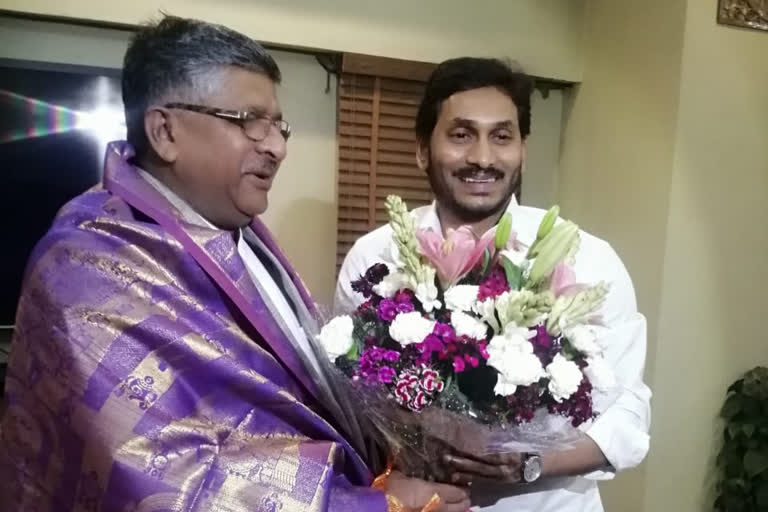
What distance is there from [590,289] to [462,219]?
0.55 meters

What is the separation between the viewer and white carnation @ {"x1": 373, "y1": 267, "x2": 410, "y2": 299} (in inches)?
34.4

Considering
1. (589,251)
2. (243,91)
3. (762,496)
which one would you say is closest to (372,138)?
(589,251)

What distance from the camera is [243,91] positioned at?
1.00 meters

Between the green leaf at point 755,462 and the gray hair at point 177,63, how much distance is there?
215cm

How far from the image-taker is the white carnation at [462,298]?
81 centimetres

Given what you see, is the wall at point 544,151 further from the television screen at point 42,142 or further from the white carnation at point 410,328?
the white carnation at point 410,328

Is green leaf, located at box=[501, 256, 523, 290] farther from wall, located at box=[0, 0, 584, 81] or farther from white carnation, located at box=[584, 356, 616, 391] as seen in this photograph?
wall, located at box=[0, 0, 584, 81]

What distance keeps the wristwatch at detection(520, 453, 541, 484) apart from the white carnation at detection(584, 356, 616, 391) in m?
0.20

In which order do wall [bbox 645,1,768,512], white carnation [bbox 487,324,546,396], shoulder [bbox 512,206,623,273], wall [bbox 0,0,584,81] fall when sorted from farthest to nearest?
wall [bbox 645,1,768,512]
wall [bbox 0,0,584,81]
shoulder [bbox 512,206,623,273]
white carnation [bbox 487,324,546,396]

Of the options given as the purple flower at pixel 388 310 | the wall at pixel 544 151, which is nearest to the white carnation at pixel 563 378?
the purple flower at pixel 388 310

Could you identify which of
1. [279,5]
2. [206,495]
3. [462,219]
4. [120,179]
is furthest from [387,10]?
[206,495]

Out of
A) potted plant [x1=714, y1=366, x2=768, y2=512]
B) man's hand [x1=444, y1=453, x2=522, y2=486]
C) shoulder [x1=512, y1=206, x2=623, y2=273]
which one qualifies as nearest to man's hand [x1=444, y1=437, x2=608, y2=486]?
man's hand [x1=444, y1=453, x2=522, y2=486]

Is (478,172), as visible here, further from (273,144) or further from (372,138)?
(372,138)

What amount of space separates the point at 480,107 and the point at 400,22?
1.10 m
